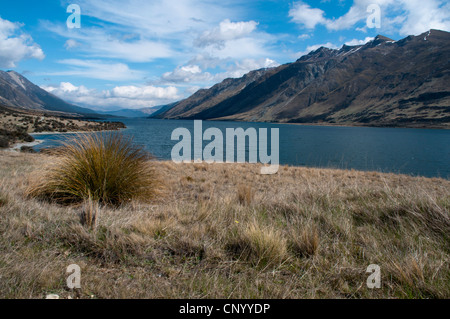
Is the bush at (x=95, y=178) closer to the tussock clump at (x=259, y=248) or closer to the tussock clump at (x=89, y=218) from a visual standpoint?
the tussock clump at (x=89, y=218)

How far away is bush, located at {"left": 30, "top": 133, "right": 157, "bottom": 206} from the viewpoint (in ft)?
18.1

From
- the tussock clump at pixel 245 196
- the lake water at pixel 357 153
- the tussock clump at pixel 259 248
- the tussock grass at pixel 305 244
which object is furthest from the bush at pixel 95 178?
the tussock grass at pixel 305 244

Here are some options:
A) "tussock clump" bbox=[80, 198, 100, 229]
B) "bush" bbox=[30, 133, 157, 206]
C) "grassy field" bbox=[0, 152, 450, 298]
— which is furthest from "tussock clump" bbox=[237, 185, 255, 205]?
"tussock clump" bbox=[80, 198, 100, 229]

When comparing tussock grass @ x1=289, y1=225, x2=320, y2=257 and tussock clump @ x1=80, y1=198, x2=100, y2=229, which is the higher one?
tussock clump @ x1=80, y1=198, x2=100, y2=229

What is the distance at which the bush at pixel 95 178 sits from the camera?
5.51 meters

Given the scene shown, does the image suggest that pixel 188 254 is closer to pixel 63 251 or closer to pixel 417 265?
pixel 63 251

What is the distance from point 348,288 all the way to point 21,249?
3.44 metres

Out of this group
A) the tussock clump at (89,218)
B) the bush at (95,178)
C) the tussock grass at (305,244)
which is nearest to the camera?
the tussock grass at (305,244)

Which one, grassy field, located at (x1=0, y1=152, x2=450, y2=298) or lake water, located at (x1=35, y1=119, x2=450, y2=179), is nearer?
grassy field, located at (x1=0, y1=152, x2=450, y2=298)

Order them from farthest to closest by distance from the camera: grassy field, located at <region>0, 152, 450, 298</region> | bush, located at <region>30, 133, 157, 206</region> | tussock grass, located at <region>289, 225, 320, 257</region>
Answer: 1. bush, located at <region>30, 133, 157, 206</region>
2. tussock grass, located at <region>289, 225, 320, 257</region>
3. grassy field, located at <region>0, 152, 450, 298</region>

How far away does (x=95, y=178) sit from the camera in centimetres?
561

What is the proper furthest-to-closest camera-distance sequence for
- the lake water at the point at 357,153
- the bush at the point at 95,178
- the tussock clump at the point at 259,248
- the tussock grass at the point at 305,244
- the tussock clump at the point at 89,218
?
the lake water at the point at 357,153
the bush at the point at 95,178
the tussock clump at the point at 89,218
the tussock grass at the point at 305,244
the tussock clump at the point at 259,248

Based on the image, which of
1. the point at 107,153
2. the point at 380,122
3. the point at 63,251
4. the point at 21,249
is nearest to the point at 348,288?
the point at 63,251

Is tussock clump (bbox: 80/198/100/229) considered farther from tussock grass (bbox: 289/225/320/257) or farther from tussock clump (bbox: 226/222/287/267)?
tussock grass (bbox: 289/225/320/257)
